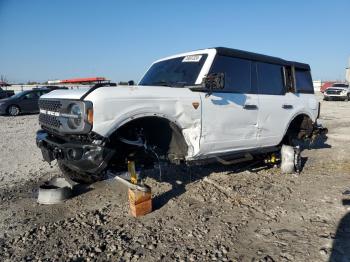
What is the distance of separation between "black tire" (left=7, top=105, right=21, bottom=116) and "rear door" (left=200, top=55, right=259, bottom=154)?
52.9ft

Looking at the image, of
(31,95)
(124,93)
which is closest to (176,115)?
(124,93)

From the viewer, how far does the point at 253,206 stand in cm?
452

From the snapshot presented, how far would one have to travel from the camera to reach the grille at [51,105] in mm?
3980

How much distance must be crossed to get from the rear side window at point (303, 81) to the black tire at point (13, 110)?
16.0m

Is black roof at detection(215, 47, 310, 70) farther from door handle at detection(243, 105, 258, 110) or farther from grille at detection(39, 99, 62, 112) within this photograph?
grille at detection(39, 99, 62, 112)

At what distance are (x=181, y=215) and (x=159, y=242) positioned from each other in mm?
751

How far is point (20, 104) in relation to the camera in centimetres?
1816

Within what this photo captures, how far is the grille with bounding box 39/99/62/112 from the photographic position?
13.1 ft

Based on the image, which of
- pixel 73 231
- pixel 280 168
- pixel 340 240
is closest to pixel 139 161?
pixel 73 231

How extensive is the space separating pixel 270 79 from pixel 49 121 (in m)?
3.80

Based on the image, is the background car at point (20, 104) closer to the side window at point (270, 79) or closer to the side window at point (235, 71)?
the side window at point (270, 79)

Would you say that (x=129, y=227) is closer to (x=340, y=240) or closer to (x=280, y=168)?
(x=340, y=240)

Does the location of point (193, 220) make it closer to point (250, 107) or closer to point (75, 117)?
point (75, 117)

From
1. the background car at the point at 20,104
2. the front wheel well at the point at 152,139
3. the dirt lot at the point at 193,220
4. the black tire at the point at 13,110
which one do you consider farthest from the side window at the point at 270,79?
the black tire at the point at 13,110
